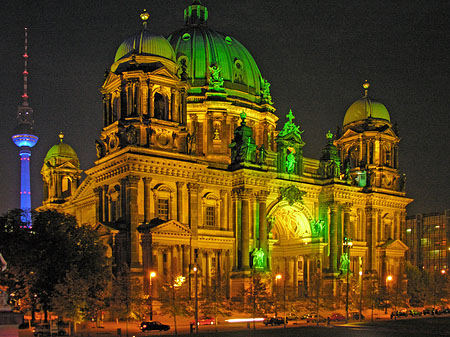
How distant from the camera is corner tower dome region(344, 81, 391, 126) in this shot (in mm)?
104812

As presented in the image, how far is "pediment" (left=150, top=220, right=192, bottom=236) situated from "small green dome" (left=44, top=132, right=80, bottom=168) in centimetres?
3839

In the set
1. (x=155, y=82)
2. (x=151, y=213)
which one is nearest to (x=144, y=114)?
(x=155, y=82)

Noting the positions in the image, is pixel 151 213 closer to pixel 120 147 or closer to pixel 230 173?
pixel 120 147

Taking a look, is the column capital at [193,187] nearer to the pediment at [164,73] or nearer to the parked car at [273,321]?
the pediment at [164,73]

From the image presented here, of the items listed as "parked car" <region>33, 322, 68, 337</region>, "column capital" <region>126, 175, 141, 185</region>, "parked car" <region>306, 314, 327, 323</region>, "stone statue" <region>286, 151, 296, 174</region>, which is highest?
"stone statue" <region>286, 151, 296, 174</region>

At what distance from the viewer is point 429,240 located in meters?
163

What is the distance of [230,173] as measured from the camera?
A: 8319 centimetres

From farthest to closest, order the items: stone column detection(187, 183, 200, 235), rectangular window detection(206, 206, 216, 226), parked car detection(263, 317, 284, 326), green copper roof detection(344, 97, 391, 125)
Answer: green copper roof detection(344, 97, 391, 125) < rectangular window detection(206, 206, 216, 226) < stone column detection(187, 183, 200, 235) < parked car detection(263, 317, 284, 326)

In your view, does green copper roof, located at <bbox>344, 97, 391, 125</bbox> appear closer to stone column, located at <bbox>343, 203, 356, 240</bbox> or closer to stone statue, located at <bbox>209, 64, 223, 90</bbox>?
stone column, located at <bbox>343, 203, 356, 240</bbox>

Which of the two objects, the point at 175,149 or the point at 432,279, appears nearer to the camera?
the point at 175,149

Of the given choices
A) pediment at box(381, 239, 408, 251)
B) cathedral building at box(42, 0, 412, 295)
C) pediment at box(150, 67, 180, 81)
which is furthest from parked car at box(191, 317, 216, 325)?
pediment at box(381, 239, 408, 251)

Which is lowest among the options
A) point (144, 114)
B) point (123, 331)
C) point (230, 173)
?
point (123, 331)

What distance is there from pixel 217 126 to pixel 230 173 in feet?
38.4

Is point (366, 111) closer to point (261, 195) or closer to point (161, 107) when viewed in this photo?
point (261, 195)
